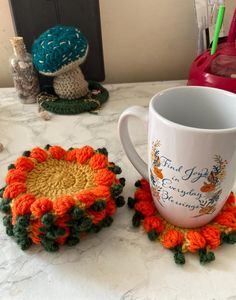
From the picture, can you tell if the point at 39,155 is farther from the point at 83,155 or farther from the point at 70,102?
the point at 70,102

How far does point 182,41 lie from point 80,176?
0.40 metres

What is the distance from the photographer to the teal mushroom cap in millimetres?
440

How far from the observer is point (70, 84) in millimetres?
496

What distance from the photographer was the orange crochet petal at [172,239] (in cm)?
28

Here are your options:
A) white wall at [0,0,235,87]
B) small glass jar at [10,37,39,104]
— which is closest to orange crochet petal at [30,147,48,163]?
small glass jar at [10,37,39,104]

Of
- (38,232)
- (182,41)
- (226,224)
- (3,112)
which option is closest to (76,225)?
(38,232)

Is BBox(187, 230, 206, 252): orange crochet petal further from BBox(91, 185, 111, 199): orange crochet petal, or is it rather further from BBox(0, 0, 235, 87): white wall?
BBox(0, 0, 235, 87): white wall

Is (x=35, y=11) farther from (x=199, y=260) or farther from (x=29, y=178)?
(x=199, y=260)

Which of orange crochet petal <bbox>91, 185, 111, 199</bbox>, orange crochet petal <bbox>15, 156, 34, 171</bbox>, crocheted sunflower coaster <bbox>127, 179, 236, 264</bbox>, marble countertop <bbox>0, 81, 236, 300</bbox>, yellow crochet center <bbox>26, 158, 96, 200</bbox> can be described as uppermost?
orange crochet petal <bbox>15, 156, 34, 171</bbox>

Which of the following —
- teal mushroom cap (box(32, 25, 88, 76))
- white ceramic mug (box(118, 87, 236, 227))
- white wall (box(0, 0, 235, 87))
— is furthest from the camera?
white wall (box(0, 0, 235, 87))

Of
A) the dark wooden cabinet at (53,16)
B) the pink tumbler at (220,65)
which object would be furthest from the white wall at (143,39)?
the pink tumbler at (220,65)

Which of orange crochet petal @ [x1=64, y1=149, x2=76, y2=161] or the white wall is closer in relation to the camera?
orange crochet petal @ [x1=64, y1=149, x2=76, y2=161]

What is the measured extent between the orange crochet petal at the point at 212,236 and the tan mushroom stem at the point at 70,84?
314 millimetres

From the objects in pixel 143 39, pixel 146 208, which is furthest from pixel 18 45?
pixel 146 208
